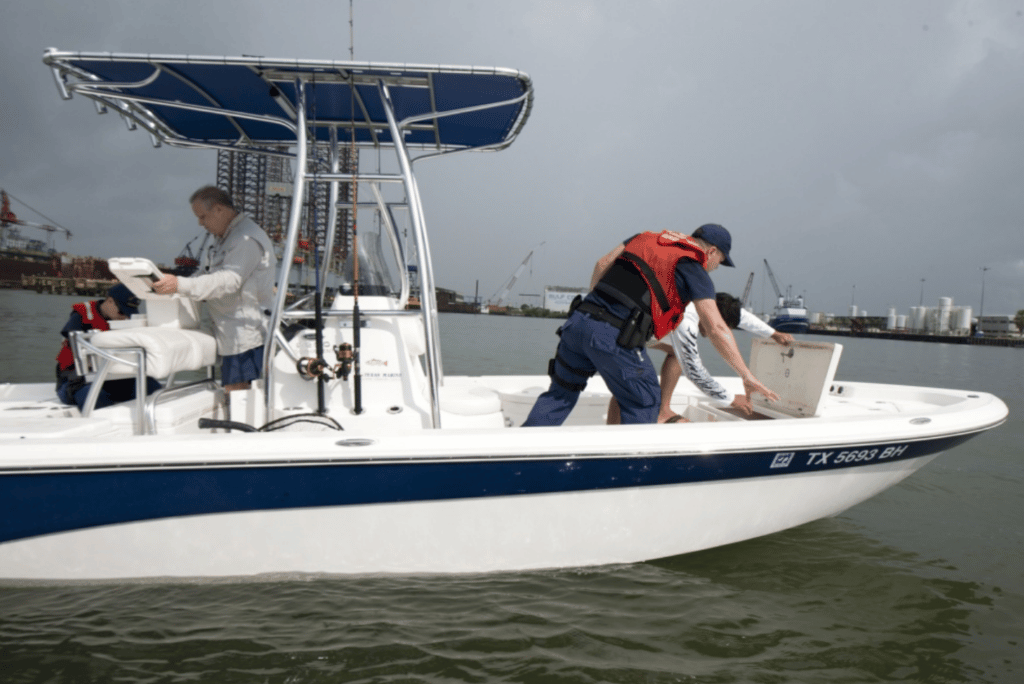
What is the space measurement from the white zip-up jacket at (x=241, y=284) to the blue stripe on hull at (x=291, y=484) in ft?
4.19

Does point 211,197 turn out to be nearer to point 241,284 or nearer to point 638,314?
point 241,284

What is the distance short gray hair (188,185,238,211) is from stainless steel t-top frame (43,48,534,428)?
1.43ft

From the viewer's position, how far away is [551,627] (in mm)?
2562

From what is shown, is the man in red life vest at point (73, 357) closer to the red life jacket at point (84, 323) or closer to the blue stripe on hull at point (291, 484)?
the red life jacket at point (84, 323)

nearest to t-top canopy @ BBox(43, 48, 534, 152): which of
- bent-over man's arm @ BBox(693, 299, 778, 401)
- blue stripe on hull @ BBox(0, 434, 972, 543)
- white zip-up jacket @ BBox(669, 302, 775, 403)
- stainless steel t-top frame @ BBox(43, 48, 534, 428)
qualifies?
stainless steel t-top frame @ BBox(43, 48, 534, 428)

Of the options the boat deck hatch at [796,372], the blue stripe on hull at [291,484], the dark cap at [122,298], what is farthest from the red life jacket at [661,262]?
the dark cap at [122,298]

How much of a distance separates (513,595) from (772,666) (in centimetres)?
110

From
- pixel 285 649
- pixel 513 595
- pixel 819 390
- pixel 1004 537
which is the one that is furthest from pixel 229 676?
pixel 1004 537

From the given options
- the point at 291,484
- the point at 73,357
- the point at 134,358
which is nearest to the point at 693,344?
the point at 291,484

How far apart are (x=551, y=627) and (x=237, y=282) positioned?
2.41 metres

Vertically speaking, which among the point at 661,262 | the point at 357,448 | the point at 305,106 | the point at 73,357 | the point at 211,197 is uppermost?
the point at 305,106

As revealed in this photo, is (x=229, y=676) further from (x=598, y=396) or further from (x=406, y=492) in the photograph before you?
(x=598, y=396)

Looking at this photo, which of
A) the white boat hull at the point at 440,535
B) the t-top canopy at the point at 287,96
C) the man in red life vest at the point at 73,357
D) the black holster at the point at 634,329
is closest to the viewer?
the white boat hull at the point at 440,535

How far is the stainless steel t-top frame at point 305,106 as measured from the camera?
3.03 metres
